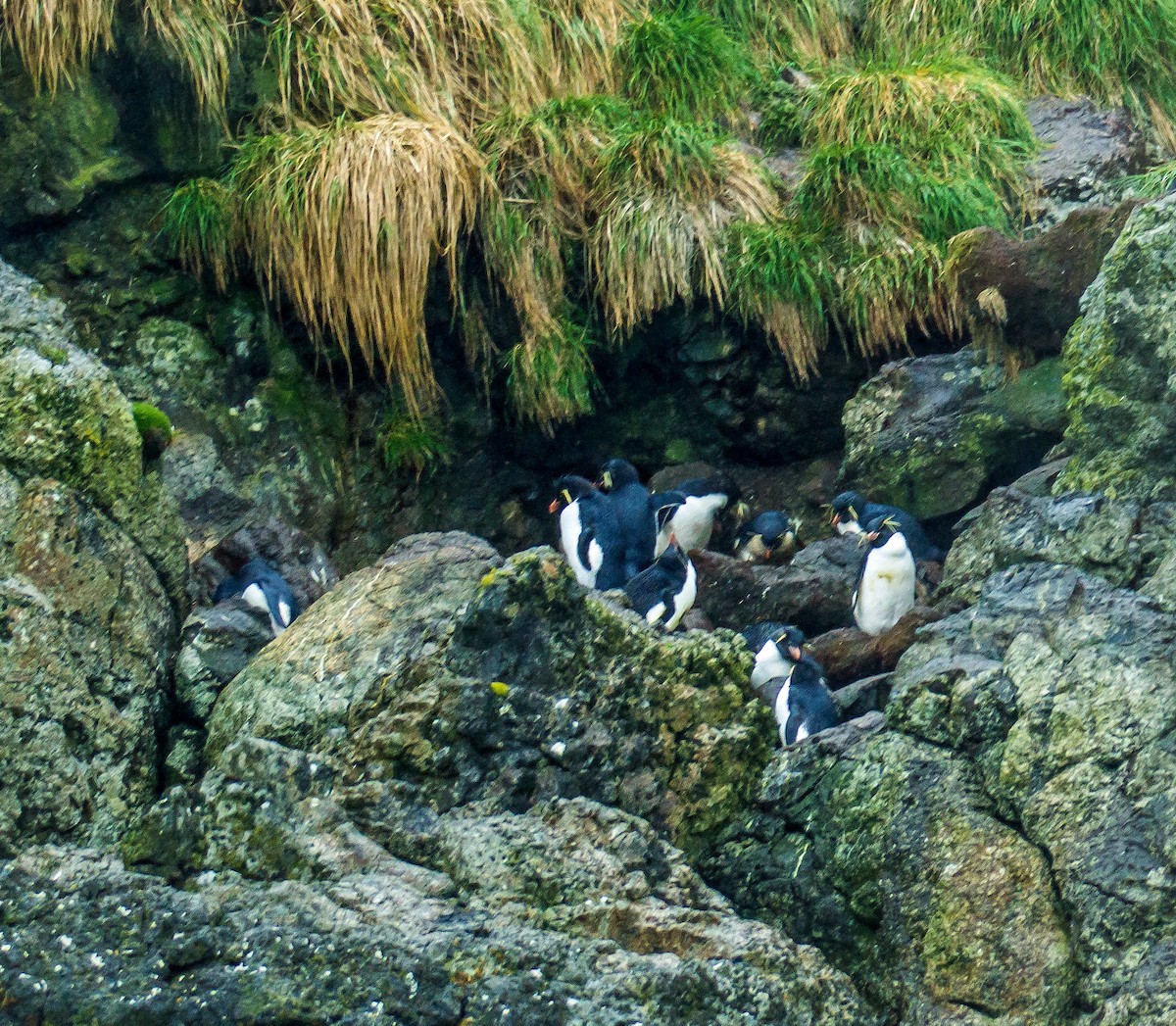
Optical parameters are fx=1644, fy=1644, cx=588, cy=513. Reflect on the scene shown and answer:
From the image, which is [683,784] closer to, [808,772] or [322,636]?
[808,772]

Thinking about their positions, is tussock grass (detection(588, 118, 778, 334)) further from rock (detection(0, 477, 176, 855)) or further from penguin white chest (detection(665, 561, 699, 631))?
rock (detection(0, 477, 176, 855))

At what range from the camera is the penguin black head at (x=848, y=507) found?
764 cm

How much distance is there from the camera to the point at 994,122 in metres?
9.16

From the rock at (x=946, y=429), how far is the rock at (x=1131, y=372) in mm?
1418

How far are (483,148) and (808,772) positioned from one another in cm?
487

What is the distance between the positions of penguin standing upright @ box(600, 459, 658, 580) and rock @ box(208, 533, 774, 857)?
2.61 metres

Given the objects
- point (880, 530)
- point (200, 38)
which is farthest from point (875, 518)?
point (200, 38)

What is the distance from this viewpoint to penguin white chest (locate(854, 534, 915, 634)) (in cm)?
701

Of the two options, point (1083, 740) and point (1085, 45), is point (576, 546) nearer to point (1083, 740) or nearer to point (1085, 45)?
point (1083, 740)

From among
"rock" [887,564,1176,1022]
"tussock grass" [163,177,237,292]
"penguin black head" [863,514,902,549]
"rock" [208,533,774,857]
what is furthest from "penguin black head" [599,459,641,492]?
"rock" [887,564,1176,1022]

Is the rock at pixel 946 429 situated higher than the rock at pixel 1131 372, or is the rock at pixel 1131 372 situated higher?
the rock at pixel 1131 372

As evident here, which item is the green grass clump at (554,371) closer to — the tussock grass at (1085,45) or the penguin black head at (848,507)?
the penguin black head at (848,507)

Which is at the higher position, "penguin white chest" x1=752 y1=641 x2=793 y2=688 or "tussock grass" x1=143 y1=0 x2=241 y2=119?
"tussock grass" x1=143 y1=0 x2=241 y2=119

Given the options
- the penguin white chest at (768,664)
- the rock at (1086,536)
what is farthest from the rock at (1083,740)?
the penguin white chest at (768,664)
